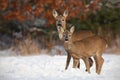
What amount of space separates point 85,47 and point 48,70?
3.21 ft

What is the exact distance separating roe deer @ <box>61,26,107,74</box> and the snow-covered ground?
227 millimetres

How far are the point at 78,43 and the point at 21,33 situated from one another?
9.17 m

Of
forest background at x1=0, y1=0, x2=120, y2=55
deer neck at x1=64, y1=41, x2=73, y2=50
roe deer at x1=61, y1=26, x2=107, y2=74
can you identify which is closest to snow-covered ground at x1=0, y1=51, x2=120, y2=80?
roe deer at x1=61, y1=26, x2=107, y2=74

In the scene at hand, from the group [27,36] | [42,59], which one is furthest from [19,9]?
[42,59]

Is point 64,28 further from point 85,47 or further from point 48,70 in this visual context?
point 48,70

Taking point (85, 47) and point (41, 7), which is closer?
point (85, 47)

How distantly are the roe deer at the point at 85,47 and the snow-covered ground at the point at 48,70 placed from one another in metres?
0.23

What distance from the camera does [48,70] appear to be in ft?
33.7

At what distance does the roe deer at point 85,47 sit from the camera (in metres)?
10.3

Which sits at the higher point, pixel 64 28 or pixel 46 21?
pixel 64 28

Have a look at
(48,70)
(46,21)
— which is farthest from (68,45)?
(46,21)

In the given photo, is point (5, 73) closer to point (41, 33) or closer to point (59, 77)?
point (59, 77)

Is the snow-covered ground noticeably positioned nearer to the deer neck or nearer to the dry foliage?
the deer neck

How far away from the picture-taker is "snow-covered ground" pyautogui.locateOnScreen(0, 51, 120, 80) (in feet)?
30.5
